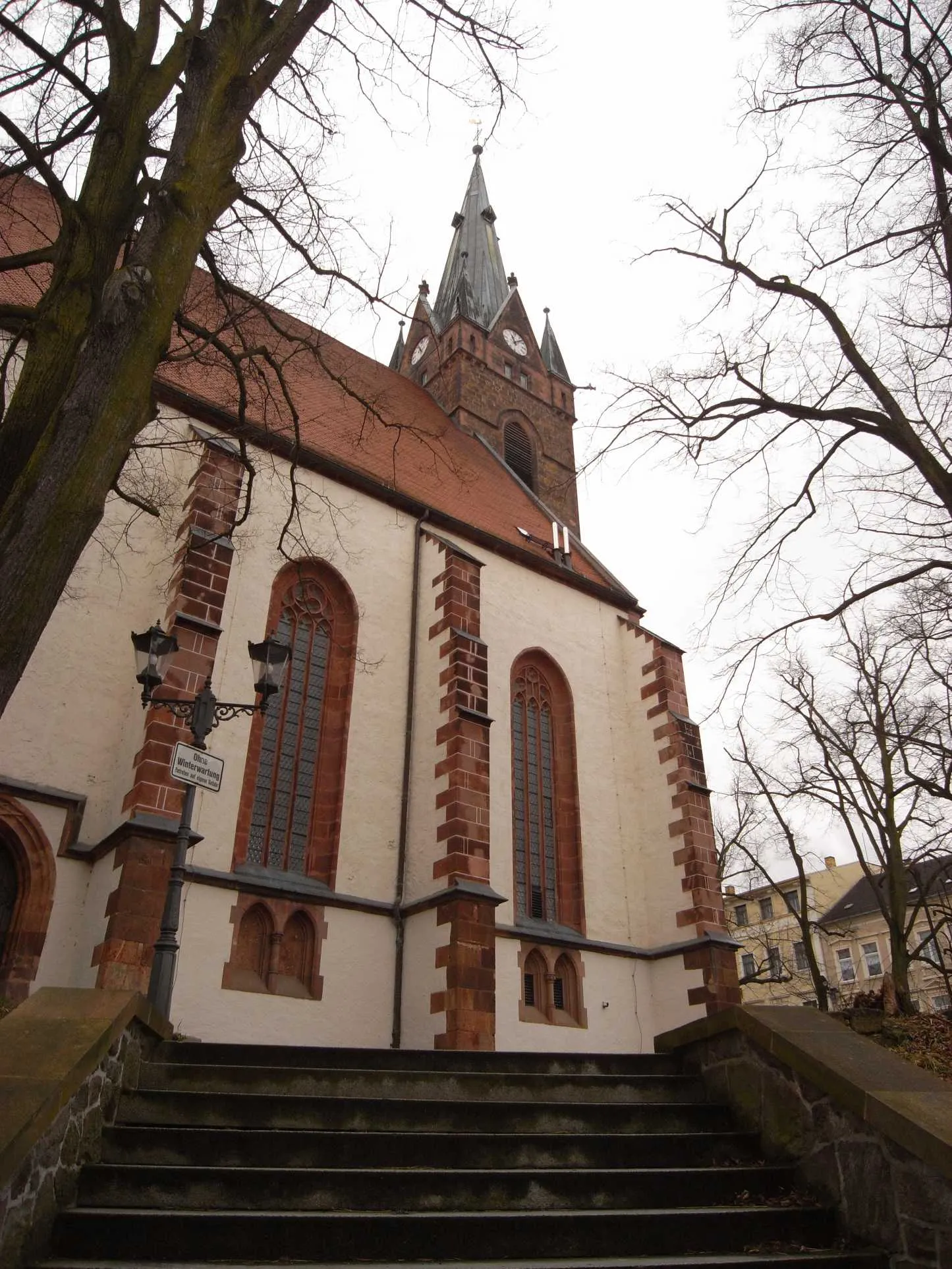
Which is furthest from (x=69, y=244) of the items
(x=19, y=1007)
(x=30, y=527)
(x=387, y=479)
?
(x=387, y=479)

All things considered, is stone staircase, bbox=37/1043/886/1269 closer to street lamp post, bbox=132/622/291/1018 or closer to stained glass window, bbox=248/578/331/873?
street lamp post, bbox=132/622/291/1018

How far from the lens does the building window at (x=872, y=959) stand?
126 ft

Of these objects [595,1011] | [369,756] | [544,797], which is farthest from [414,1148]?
[544,797]

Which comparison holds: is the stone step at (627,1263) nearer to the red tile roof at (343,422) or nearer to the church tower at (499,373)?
the red tile roof at (343,422)

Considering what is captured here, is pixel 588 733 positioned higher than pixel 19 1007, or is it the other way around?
pixel 588 733

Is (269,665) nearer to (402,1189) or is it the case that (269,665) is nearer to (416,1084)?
(416,1084)

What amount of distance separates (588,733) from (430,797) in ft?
14.2

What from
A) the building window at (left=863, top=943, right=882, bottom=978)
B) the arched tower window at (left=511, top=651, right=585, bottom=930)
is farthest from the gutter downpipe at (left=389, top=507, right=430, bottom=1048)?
the building window at (left=863, top=943, right=882, bottom=978)

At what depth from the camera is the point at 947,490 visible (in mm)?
7234

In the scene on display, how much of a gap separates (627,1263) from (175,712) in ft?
19.7

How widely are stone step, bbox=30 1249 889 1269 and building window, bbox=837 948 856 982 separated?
39513 mm

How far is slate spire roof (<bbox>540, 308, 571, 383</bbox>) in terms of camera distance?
26.9m

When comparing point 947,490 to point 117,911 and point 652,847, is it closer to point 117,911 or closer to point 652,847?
point 117,911

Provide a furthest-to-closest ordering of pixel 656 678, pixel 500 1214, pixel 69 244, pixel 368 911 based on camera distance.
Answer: pixel 656 678, pixel 368 911, pixel 69 244, pixel 500 1214
